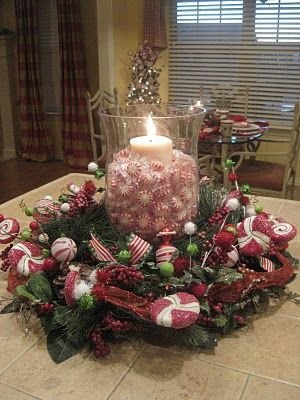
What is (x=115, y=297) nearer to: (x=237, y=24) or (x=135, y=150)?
(x=135, y=150)

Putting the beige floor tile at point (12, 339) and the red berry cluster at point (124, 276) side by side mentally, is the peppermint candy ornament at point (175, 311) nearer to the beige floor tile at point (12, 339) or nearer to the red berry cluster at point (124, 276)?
the red berry cluster at point (124, 276)

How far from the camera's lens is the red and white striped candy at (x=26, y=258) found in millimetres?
832

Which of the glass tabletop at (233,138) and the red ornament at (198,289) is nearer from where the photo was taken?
the red ornament at (198,289)

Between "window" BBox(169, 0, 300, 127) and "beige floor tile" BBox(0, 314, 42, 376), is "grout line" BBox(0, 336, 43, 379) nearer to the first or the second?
"beige floor tile" BBox(0, 314, 42, 376)

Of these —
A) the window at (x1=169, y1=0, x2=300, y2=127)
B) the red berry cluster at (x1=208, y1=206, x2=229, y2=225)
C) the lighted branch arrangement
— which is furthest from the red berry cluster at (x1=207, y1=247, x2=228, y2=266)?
the window at (x1=169, y1=0, x2=300, y2=127)

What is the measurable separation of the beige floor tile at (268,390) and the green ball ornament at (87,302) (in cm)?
27

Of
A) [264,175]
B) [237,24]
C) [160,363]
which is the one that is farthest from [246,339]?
[237,24]

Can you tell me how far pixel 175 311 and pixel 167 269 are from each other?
0.31 feet

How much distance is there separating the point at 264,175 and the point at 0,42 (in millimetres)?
3665

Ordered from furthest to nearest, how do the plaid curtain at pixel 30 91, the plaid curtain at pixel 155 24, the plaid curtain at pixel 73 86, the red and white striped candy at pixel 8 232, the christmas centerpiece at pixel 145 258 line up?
the plaid curtain at pixel 30 91 → the plaid curtain at pixel 73 86 → the plaid curtain at pixel 155 24 → the red and white striped candy at pixel 8 232 → the christmas centerpiece at pixel 145 258

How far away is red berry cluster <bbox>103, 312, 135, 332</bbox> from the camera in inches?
28.0

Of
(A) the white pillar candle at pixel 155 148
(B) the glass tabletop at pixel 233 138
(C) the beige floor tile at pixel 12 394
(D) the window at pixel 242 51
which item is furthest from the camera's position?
(D) the window at pixel 242 51

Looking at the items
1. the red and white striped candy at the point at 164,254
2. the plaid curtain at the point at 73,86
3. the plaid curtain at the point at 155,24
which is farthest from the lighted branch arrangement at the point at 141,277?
the plaid curtain at the point at 73,86

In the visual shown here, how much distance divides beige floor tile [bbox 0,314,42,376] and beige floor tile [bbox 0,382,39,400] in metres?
0.05
